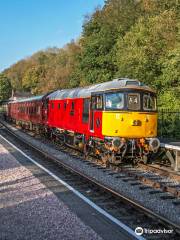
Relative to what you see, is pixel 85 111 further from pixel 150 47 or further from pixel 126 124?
pixel 150 47

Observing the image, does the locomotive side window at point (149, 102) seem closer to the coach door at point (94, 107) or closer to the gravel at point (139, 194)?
the coach door at point (94, 107)

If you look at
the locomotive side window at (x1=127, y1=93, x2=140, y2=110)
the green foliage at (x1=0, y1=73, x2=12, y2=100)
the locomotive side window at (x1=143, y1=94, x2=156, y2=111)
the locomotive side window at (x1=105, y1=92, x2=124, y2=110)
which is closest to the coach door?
the locomotive side window at (x1=105, y1=92, x2=124, y2=110)

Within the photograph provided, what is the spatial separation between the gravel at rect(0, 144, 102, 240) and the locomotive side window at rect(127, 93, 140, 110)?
494 centimetres

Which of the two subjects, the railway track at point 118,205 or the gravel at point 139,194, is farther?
the gravel at point 139,194

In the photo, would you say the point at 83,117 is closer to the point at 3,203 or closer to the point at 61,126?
the point at 61,126

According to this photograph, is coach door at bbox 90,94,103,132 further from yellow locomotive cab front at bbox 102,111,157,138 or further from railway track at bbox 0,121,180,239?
railway track at bbox 0,121,180,239

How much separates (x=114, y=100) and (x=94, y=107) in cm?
159

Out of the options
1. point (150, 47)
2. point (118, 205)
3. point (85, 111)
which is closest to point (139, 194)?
point (118, 205)

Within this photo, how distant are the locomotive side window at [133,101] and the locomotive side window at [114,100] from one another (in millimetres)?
274

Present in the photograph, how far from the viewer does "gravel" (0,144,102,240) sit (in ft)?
27.0

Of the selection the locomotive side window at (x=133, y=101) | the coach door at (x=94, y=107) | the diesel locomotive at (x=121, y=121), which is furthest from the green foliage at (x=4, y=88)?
the locomotive side window at (x=133, y=101)

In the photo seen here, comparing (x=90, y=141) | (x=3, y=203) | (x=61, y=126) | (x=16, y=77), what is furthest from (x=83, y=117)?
A: (x=16, y=77)

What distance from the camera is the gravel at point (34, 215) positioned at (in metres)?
8.24

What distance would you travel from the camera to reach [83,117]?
2045 cm
